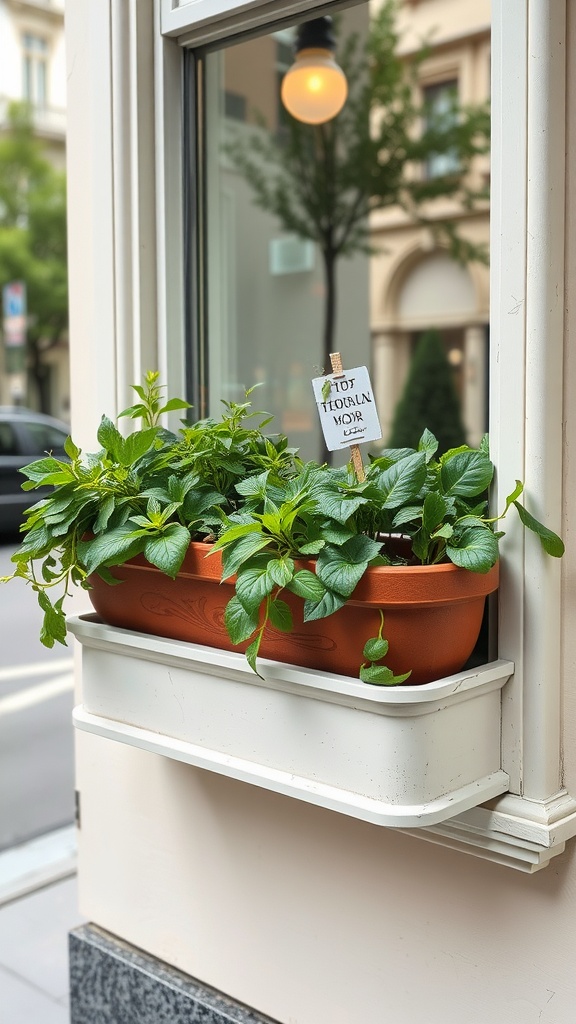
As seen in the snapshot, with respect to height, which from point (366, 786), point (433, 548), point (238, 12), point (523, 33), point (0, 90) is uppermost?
point (0, 90)

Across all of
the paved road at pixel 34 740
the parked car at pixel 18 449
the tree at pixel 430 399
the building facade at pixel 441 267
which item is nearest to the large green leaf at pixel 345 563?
the parked car at pixel 18 449

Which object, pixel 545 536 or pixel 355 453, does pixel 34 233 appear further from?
pixel 545 536

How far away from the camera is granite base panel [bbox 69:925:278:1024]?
140 centimetres

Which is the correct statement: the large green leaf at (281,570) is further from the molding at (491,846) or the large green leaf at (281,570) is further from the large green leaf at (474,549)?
the molding at (491,846)

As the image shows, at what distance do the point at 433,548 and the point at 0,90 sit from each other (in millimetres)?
2687

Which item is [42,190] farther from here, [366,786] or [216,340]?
[366,786]

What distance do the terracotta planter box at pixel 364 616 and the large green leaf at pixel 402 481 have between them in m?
0.08

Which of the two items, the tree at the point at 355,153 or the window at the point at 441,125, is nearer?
the tree at the point at 355,153

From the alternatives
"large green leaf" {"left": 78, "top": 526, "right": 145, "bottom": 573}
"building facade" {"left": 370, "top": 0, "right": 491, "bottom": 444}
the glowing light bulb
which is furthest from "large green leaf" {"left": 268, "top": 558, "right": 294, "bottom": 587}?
"building facade" {"left": 370, "top": 0, "right": 491, "bottom": 444}

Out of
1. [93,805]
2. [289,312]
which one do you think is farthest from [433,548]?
[289,312]

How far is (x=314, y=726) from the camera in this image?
0.98m

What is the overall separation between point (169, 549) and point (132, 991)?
0.95m

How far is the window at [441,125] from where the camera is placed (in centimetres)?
585

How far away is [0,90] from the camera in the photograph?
115 inches
